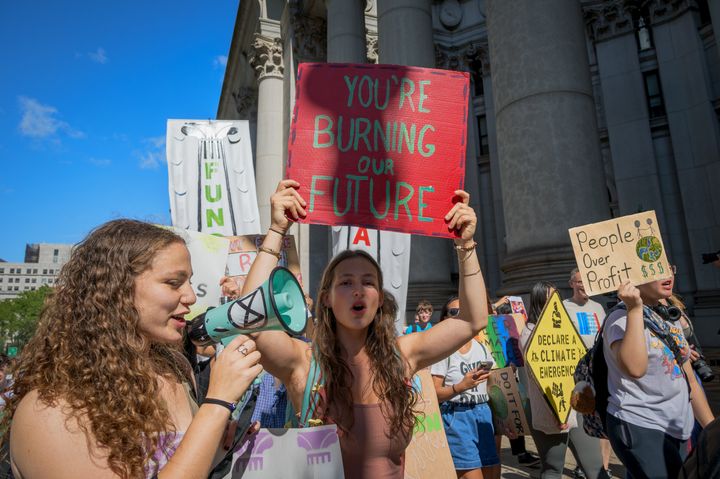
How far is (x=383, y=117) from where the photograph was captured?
9.81ft

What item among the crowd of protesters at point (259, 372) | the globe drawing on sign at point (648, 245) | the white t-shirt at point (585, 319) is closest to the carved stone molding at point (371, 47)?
the white t-shirt at point (585, 319)

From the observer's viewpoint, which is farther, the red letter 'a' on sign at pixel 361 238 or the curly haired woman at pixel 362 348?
the red letter 'a' on sign at pixel 361 238

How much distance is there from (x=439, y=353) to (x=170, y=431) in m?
1.43

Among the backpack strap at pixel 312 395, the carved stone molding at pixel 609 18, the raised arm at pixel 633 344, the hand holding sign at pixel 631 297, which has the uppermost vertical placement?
the carved stone molding at pixel 609 18

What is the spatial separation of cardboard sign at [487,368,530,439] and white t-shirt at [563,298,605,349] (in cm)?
120

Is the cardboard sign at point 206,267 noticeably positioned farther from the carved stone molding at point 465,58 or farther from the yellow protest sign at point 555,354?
the carved stone molding at point 465,58

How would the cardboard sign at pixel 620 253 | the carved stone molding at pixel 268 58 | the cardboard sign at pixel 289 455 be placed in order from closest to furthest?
the cardboard sign at pixel 289 455 → the cardboard sign at pixel 620 253 → the carved stone molding at pixel 268 58

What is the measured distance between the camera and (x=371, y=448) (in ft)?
7.04

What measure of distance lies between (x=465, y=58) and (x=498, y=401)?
2121 centimetres

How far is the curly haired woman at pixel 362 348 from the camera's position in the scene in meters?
2.18

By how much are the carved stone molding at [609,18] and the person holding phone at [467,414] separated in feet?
59.7

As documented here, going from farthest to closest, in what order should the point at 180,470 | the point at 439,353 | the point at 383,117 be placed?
1. the point at 383,117
2. the point at 439,353
3. the point at 180,470

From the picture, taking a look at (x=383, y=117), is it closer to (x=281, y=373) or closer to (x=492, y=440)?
(x=281, y=373)

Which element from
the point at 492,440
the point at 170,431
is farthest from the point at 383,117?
the point at 492,440
